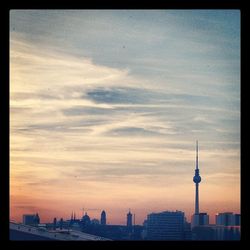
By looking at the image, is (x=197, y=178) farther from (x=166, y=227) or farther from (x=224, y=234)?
(x=224, y=234)

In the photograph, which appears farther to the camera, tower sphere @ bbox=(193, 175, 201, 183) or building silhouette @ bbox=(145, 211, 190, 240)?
tower sphere @ bbox=(193, 175, 201, 183)

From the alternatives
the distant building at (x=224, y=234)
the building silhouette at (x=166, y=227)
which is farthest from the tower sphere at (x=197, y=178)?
the distant building at (x=224, y=234)

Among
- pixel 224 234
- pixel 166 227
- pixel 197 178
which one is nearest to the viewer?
pixel 224 234

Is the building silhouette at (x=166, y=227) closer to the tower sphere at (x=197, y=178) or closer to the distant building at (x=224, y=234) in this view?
the tower sphere at (x=197, y=178)

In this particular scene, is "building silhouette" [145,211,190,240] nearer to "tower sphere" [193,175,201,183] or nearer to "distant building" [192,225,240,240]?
"tower sphere" [193,175,201,183]

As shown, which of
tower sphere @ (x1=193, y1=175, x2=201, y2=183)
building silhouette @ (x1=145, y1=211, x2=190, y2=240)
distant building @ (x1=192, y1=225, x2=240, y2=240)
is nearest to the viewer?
distant building @ (x1=192, y1=225, x2=240, y2=240)

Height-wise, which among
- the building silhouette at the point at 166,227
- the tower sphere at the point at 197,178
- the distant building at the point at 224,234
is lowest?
the building silhouette at the point at 166,227

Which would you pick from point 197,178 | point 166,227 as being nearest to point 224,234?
point 166,227

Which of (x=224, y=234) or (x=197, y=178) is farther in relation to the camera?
(x=197, y=178)

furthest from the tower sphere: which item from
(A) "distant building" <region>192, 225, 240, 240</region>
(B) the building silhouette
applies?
(A) "distant building" <region>192, 225, 240, 240</region>

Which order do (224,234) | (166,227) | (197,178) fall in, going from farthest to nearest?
(197,178) → (166,227) → (224,234)
